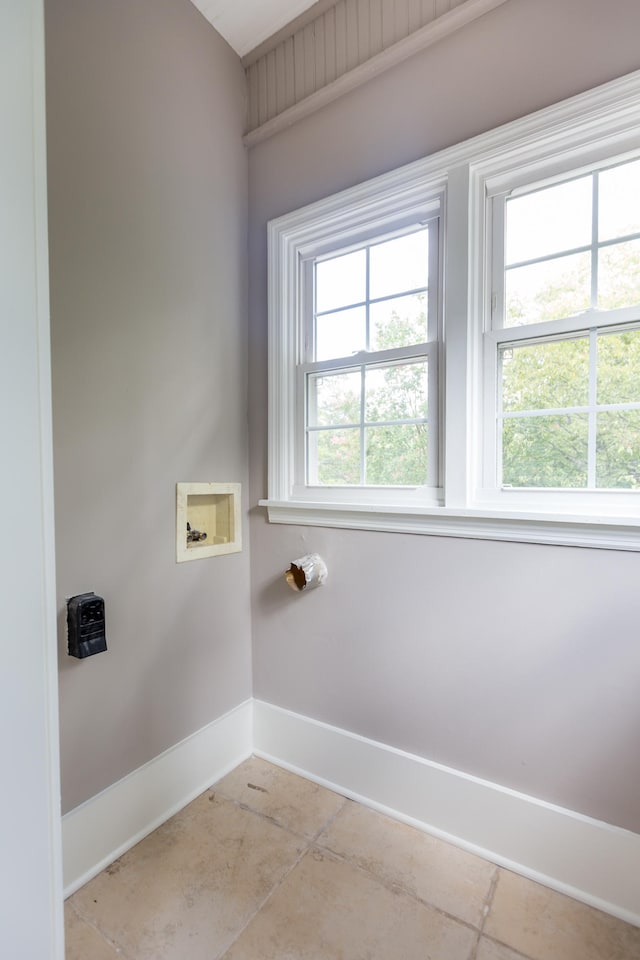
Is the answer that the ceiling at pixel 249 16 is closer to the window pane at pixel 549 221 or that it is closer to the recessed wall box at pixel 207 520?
the window pane at pixel 549 221

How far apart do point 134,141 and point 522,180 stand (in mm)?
1240

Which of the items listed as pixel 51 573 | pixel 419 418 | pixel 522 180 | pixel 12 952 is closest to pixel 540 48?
pixel 522 180

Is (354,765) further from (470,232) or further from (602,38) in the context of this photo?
(602,38)

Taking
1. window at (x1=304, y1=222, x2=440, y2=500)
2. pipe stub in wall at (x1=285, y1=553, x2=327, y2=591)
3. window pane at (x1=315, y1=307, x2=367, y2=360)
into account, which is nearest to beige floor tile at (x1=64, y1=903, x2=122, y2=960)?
pipe stub in wall at (x1=285, y1=553, x2=327, y2=591)

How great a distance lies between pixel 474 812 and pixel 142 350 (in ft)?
6.02

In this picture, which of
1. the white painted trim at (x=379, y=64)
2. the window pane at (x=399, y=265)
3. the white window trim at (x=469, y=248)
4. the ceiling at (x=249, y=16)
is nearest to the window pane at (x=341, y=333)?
the window pane at (x=399, y=265)

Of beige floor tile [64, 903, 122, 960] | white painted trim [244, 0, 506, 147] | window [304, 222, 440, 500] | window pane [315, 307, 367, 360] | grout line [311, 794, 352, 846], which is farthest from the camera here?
window pane [315, 307, 367, 360]

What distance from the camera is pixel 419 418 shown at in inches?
60.2

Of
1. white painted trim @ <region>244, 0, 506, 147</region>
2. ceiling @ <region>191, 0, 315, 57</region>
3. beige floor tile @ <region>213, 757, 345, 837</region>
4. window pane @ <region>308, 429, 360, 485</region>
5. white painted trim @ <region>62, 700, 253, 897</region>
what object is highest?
ceiling @ <region>191, 0, 315, 57</region>

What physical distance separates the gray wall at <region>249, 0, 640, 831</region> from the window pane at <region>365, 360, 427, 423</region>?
45 cm

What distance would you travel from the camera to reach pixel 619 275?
1209mm

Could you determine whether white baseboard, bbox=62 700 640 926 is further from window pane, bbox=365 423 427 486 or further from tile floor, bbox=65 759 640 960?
window pane, bbox=365 423 427 486

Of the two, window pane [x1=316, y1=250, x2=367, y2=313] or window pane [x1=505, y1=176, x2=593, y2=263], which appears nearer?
window pane [x1=505, y1=176, x2=593, y2=263]

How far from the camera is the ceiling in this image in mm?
1585
